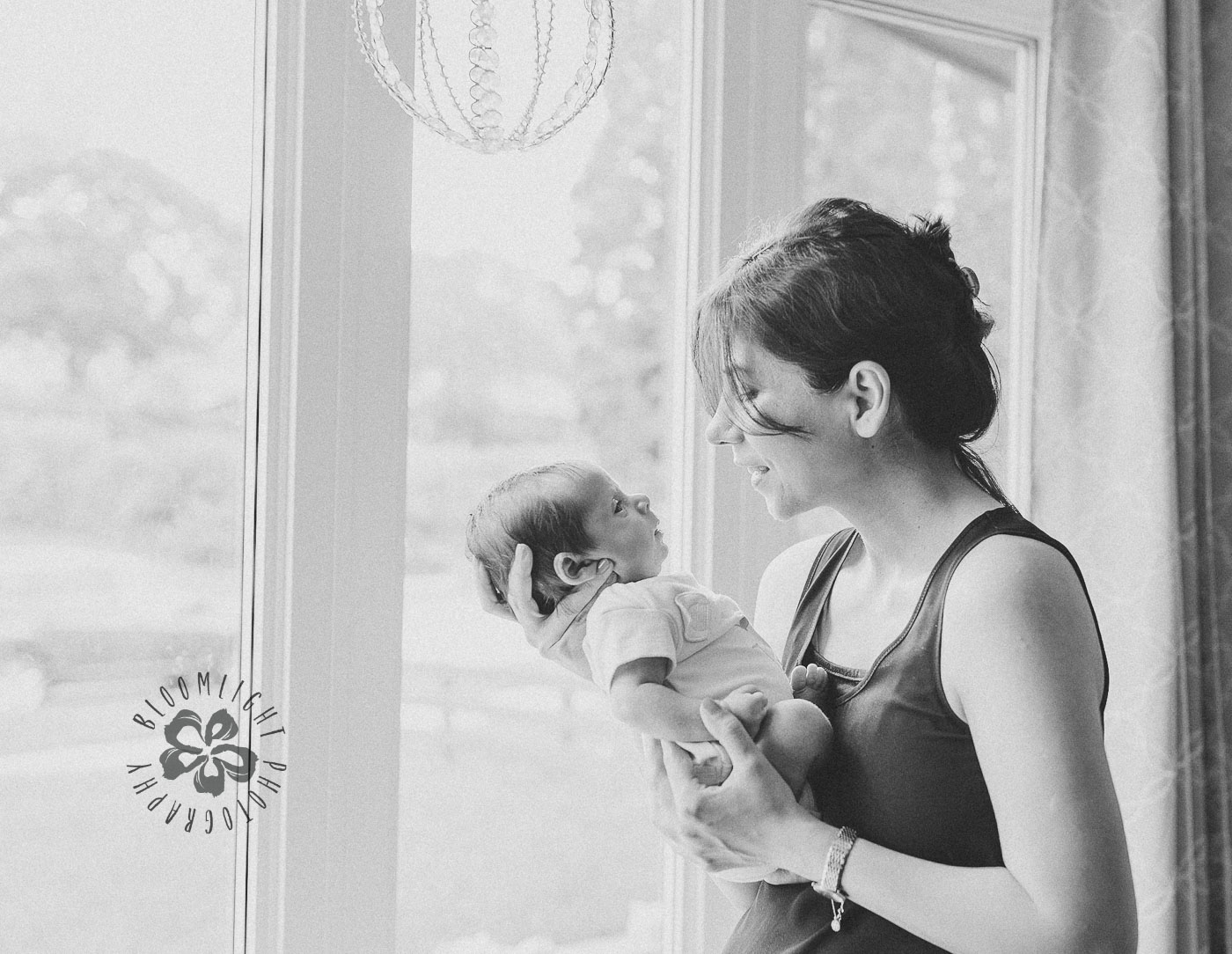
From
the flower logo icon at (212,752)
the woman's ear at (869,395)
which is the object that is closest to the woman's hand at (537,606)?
the woman's ear at (869,395)

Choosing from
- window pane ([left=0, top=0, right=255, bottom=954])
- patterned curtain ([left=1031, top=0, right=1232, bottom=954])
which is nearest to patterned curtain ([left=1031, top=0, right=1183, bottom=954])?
patterned curtain ([left=1031, top=0, right=1232, bottom=954])

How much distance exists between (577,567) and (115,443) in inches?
25.6

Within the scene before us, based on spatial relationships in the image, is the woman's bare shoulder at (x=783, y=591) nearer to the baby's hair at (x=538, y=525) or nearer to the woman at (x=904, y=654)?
the woman at (x=904, y=654)

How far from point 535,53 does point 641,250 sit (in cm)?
61

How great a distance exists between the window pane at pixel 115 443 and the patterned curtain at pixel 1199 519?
162 centimetres

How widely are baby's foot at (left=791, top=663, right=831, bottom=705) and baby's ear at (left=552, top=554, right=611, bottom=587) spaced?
0.80 ft

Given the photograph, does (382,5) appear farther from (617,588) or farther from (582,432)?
(617,588)

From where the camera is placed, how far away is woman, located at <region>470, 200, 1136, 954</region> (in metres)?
0.97

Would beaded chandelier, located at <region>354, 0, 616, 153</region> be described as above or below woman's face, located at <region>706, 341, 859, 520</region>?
above

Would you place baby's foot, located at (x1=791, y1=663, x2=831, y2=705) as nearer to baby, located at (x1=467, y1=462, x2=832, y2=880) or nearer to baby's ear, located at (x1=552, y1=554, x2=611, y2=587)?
baby, located at (x1=467, y1=462, x2=832, y2=880)

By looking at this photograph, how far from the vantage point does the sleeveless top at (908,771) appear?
1.07 meters

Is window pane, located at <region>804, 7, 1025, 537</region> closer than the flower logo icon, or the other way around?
the flower logo icon

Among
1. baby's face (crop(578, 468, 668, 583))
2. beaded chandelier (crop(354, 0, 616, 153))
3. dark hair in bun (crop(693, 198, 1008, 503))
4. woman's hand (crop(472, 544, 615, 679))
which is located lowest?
woman's hand (crop(472, 544, 615, 679))

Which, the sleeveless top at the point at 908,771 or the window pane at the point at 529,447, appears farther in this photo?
the window pane at the point at 529,447
